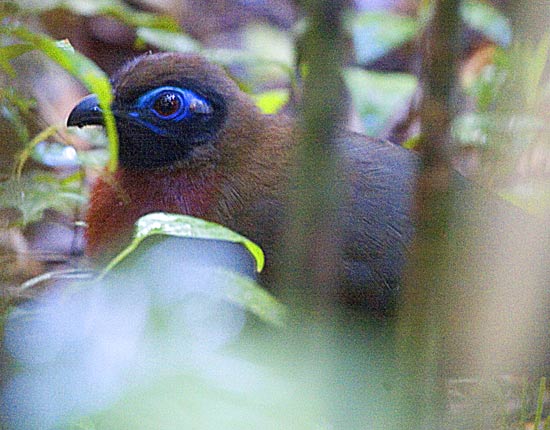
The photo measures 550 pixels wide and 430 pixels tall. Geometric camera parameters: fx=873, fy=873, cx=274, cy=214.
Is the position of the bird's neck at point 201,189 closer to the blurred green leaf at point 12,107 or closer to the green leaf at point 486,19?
the blurred green leaf at point 12,107

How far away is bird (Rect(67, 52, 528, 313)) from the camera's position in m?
2.26

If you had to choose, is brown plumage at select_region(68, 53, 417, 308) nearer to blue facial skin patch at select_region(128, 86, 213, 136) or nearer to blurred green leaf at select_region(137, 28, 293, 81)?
blue facial skin patch at select_region(128, 86, 213, 136)

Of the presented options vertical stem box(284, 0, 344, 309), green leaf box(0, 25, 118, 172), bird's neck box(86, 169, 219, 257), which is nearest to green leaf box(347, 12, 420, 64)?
bird's neck box(86, 169, 219, 257)

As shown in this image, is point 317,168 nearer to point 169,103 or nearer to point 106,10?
point 169,103

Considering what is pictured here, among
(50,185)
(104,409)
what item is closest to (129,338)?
(104,409)

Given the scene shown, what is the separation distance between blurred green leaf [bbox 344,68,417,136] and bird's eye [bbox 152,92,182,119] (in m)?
0.95

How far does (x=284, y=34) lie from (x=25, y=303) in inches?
112

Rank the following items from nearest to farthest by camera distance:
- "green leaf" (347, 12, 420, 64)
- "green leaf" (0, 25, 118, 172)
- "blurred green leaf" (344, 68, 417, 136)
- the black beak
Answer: "green leaf" (0, 25, 118, 172), the black beak, "blurred green leaf" (344, 68, 417, 136), "green leaf" (347, 12, 420, 64)

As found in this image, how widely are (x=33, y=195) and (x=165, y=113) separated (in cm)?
55

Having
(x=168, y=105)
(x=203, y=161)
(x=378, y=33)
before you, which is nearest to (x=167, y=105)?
(x=168, y=105)

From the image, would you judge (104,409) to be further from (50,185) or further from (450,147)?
(50,185)

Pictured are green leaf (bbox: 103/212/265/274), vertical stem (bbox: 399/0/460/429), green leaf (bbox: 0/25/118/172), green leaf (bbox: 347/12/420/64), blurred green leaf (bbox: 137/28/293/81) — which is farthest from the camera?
green leaf (bbox: 347/12/420/64)

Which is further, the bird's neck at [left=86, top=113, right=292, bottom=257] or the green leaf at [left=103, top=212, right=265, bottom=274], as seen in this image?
the bird's neck at [left=86, top=113, right=292, bottom=257]

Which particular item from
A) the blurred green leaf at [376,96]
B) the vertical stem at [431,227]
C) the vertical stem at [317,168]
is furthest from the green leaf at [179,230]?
the blurred green leaf at [376,96]
